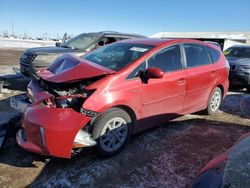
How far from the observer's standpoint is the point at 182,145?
14.1ft

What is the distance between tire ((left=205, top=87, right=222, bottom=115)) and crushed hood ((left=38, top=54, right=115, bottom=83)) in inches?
112

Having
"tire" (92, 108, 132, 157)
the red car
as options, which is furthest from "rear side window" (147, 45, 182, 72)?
"tire" (92, 108, 132, 157)

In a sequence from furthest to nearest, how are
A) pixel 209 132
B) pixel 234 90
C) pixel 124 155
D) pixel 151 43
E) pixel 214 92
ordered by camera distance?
pixel 234 90
pixel 214 92
pixel 209 132
pixel 151 43
pixel 124 155

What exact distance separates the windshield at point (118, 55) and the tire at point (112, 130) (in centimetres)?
74

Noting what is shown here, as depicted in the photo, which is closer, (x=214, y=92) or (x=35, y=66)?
(x=214, y=92)

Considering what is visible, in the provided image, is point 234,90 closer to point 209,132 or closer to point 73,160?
point 209,132

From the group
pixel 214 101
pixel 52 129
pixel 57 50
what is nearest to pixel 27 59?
pixel 57 50

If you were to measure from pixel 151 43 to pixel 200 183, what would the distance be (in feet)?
10.1

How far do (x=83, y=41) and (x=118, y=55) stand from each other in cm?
461

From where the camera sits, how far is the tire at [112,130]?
351cm

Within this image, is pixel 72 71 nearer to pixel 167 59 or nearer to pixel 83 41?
pixel 167 59

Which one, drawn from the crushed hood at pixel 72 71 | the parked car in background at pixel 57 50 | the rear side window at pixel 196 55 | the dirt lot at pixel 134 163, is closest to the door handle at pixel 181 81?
the rear side window at pixel 196 55

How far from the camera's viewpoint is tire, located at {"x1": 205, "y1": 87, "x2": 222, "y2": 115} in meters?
5.65

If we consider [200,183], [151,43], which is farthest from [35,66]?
[200,183]
